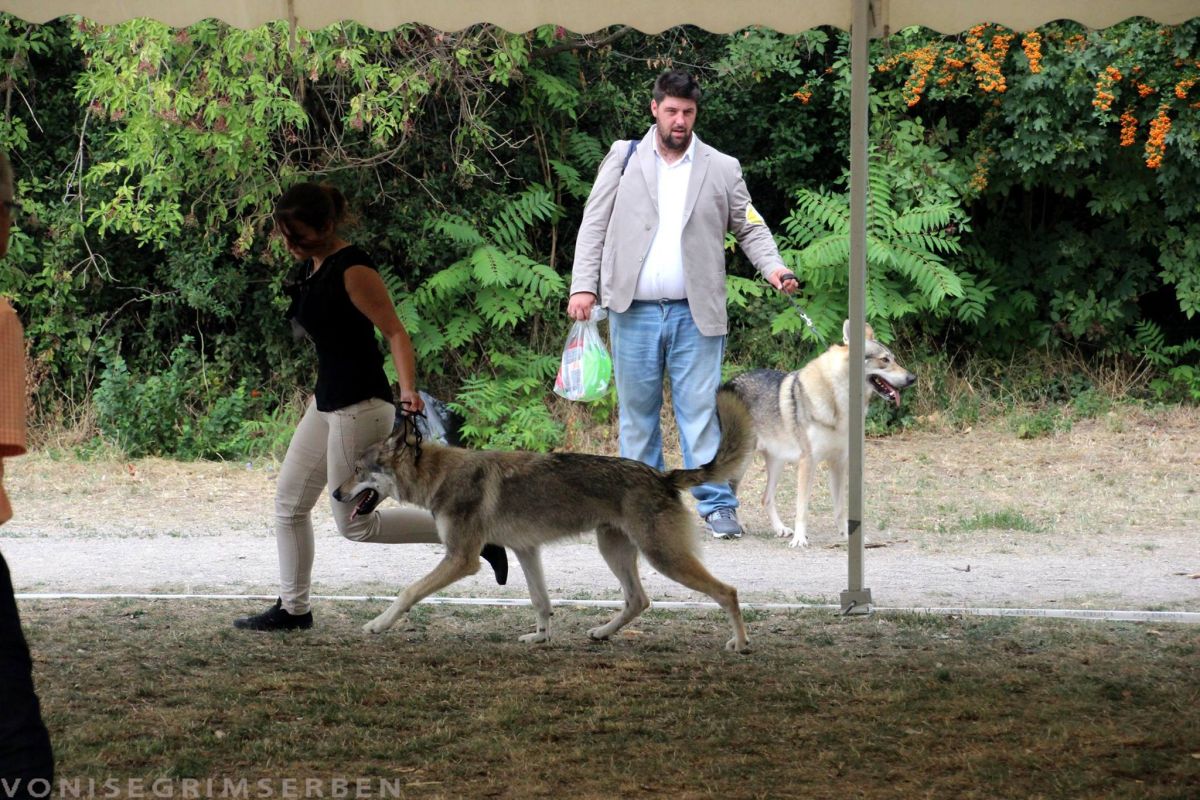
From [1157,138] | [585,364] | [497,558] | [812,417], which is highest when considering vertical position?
[1157,138]

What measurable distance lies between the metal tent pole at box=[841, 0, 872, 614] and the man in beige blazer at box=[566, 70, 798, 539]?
157cm

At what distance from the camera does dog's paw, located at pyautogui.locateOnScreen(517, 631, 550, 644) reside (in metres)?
6.29

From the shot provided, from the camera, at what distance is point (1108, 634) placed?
20.5 feet

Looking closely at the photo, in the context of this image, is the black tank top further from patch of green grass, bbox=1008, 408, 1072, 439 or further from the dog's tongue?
patch of green grass, bbox=1008, 408, 1072, 439

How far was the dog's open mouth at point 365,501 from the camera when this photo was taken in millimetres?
Result: 6090

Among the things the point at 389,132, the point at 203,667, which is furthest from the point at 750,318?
the point at 203,667

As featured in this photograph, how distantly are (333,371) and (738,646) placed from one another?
2132 mm

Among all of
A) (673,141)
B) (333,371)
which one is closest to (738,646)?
(333,371)

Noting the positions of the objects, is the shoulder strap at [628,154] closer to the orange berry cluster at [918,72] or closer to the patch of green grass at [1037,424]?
the orange berry cluster at [918,72]

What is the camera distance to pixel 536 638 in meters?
6.30

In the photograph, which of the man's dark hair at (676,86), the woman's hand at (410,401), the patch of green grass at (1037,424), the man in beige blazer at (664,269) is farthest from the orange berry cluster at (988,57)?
the woman's hand at (410,401)

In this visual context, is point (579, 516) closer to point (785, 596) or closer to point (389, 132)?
point (785, 596)

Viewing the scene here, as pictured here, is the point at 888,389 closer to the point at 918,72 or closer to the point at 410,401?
the point at 410,401

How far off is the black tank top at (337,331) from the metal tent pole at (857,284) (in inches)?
87.2
